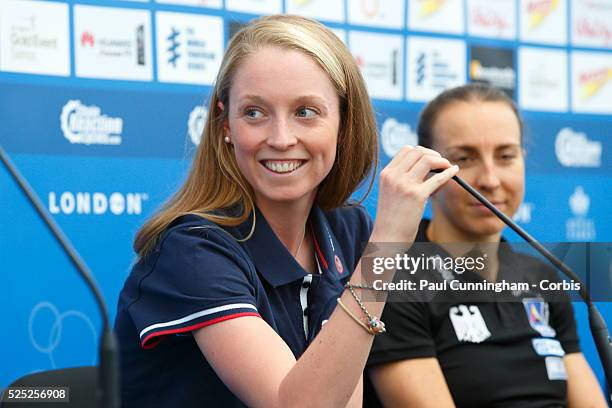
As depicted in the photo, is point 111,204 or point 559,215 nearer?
point 111,204

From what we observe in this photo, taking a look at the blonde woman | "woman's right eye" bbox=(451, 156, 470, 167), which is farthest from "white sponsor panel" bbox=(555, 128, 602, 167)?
the blonde woman

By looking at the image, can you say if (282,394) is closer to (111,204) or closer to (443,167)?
(443,167)

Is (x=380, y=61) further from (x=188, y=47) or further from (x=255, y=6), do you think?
(x=188, y=47)

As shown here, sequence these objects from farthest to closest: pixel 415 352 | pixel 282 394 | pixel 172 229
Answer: pixel 415 352, pixel 172 229, pixel 282 394

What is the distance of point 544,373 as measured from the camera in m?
1.95

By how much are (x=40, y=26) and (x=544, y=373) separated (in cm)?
137

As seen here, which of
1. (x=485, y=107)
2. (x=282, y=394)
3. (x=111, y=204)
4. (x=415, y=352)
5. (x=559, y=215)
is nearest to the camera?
(x=282, y=394)

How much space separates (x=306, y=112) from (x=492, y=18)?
1.38 metres

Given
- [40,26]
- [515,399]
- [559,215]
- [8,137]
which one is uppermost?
[40,26]

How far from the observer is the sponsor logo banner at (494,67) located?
280cm

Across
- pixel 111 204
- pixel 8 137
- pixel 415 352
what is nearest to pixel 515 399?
pixel 415 352

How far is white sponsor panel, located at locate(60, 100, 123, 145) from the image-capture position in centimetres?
221

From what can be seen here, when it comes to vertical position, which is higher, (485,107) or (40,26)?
(40,26)

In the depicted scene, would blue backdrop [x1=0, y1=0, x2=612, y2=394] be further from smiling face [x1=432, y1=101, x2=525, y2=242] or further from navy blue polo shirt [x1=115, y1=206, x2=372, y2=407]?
navy blue polo shirt [x1=115, y1=206, x2=372, y2=407]
